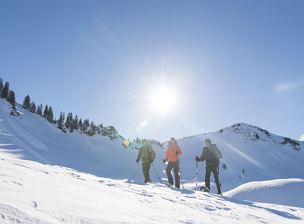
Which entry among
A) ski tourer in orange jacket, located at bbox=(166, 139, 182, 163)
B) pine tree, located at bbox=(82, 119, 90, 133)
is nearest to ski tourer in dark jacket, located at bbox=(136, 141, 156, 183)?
ski tourer in orange jacket, located at bbox=(166, 139, 182, 163)

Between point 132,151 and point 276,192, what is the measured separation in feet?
227

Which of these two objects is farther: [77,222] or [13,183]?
[13,183]

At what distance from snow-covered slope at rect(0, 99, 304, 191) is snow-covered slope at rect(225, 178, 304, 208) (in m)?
19.2

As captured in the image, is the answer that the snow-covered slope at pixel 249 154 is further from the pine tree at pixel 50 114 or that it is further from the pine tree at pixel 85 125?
the pine tree at pixel 50 114

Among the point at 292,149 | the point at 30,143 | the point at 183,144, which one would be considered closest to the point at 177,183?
the point at 30,143

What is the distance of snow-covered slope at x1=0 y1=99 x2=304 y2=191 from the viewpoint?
5009cm

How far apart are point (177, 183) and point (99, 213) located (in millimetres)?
12281

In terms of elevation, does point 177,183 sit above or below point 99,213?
above

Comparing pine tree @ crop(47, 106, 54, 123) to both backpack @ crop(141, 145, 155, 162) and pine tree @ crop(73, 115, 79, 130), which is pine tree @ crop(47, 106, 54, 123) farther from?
backpack @ crop(141, 145, 155, 162)

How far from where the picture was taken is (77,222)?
487 cm

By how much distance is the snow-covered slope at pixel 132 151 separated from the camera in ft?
164

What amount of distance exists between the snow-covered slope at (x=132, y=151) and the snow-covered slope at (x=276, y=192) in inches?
758

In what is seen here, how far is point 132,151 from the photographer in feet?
280

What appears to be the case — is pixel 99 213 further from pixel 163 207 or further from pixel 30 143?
pixel 30 143
